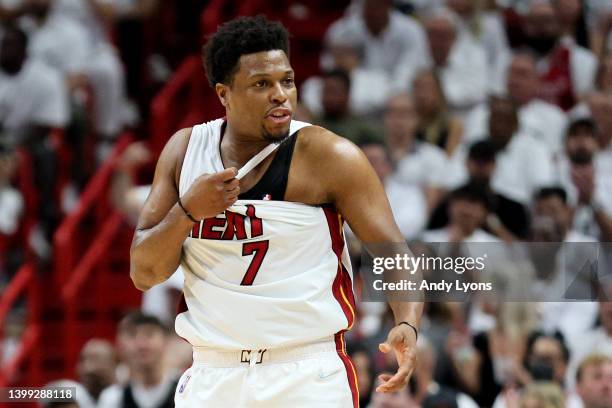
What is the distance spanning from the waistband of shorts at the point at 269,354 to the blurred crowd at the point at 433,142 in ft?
7.87

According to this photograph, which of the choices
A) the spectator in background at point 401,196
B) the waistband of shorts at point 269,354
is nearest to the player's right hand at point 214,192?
the waistband of shorts at point 269,354

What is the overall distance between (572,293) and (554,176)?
5.24ft

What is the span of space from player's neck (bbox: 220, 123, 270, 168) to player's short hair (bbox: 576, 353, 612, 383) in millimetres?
2850

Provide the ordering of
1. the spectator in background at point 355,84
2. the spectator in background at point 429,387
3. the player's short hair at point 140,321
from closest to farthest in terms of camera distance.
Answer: the spectator in background at point 429,387 < the player's short hair at point 140,321 < the spectator in background at point 355,84

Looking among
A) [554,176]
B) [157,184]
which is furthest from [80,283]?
[157,184]

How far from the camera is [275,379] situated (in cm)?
426

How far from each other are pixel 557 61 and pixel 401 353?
583 cm

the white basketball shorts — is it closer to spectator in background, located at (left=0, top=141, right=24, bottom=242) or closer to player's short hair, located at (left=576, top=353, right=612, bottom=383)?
player's short hair, located at (left=576, top=353, right=612, bottom=383)

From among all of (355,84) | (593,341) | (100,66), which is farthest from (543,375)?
(100,66)

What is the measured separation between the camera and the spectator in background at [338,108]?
28.7 ft

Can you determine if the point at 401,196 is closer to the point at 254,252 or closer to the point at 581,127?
the point at 581,127

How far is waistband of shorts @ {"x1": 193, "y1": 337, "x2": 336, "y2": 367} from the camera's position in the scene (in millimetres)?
4293

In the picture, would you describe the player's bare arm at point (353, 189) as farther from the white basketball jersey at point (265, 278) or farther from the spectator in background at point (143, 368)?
the spectator in background at point (143, 368)

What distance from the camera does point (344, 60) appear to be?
9633 millimetres
